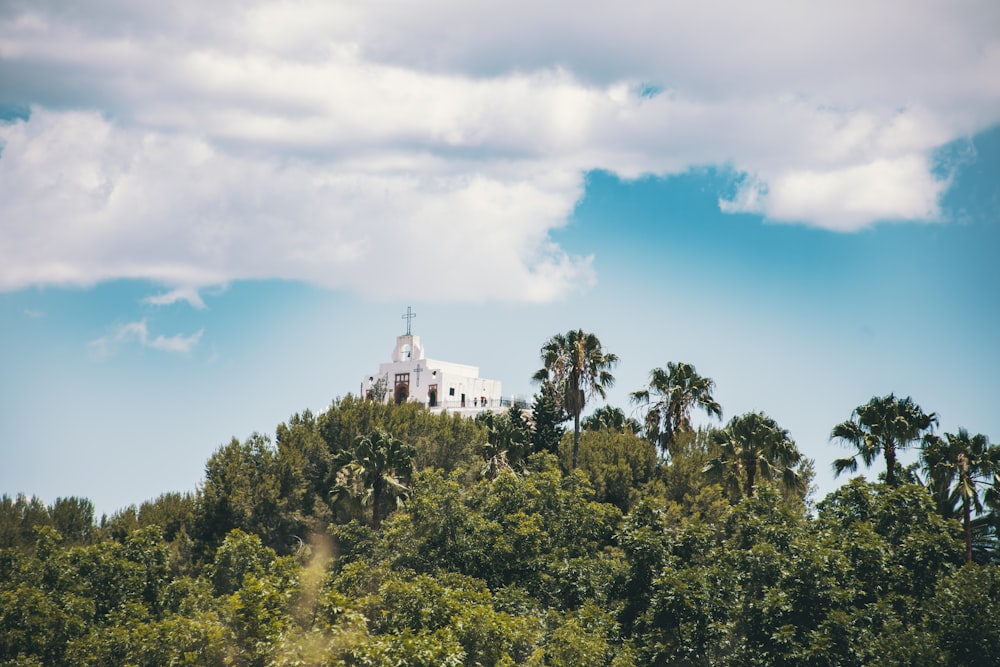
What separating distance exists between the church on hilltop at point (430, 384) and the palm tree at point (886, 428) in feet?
160

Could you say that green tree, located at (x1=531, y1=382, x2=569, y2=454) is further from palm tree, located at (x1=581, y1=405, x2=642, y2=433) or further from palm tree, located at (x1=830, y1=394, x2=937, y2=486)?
palm tree, located at (x1=830, y1=394, x2=937, y2=486)

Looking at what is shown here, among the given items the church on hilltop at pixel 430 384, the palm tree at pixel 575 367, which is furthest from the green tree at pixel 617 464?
the church on hilltop at pixel 430 384

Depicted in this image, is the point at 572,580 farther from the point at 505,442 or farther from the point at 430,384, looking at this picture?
the point at 430,384

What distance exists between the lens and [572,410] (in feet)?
216

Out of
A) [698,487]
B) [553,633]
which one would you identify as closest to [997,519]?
[553,633]

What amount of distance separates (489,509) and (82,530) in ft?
93.9

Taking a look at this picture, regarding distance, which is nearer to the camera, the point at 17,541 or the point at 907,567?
the point at 907,567

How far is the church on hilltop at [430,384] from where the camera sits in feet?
319

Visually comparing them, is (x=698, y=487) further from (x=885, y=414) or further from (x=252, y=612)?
(x=252, y=612)

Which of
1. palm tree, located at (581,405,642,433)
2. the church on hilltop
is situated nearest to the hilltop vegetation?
palm tree, located at (581,405,642,433)

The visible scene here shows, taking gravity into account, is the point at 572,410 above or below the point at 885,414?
above

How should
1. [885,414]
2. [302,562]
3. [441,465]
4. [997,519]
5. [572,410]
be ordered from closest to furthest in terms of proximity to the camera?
1. [997,519]
2. [885,414]
3. [302,562]
4. [572,410]
5. [441,465]

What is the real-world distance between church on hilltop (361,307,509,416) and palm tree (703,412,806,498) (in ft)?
133

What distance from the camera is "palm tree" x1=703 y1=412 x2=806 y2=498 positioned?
5291 centimetres
